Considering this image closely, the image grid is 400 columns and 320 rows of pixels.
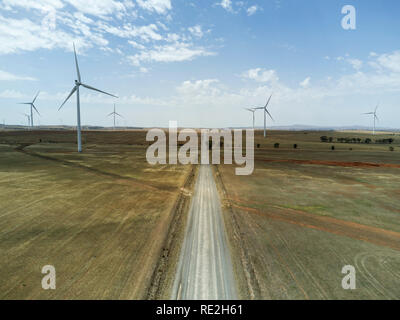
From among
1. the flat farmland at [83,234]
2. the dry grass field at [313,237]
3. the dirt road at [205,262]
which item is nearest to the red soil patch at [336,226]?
the dry grass field at [313,237]

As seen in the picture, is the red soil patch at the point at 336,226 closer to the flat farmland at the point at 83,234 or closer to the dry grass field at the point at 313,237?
the dry grass field at the point at 313,237

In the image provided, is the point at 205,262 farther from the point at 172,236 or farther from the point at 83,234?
the point at 83,234

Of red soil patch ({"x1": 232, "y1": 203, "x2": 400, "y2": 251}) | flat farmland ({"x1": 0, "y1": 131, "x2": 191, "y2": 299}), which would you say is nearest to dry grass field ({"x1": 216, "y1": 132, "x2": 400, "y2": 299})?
red soil patch ({"x1": 232, "y1": 203, "x2": 400, "y2": 251})

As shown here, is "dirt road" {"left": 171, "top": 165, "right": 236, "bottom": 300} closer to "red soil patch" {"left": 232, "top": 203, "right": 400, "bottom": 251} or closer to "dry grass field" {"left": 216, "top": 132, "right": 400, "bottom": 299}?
"dry grass field" {"left": 216, "top": 132, "right": 400, "bottom": 299}

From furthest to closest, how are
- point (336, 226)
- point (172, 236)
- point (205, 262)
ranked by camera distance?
1. point (336, 226)
2. point (172, 236)
3. point (205, 262)

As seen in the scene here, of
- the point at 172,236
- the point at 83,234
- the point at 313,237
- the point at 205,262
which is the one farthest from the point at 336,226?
the point at 83,234
